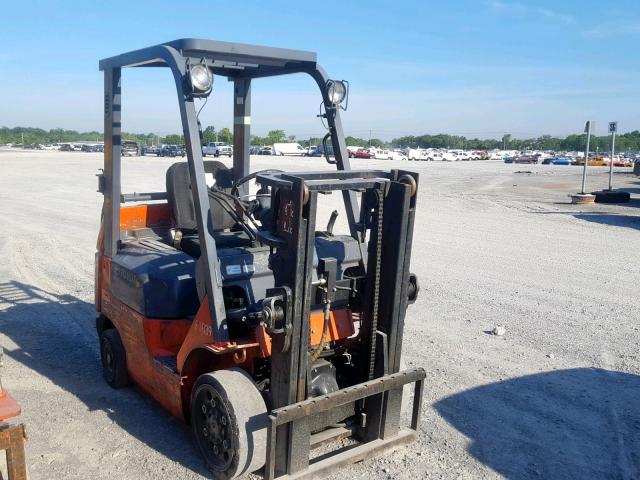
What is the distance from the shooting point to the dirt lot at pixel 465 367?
450 cm

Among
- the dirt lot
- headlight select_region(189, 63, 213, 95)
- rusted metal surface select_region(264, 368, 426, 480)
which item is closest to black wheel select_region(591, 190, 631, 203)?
the dirt lot

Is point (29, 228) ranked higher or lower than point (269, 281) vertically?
lower

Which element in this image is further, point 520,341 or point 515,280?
point 515,280

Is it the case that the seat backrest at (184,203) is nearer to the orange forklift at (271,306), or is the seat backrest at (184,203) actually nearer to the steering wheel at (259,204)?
the orange forklift at (271,306)

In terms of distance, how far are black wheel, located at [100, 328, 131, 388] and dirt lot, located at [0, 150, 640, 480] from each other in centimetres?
10

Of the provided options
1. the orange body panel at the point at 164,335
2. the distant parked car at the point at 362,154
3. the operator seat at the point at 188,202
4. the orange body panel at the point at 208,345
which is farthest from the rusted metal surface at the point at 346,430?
the distant parked car at the point at 362,154

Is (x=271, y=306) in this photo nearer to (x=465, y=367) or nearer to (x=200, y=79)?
(x=200, y=79)

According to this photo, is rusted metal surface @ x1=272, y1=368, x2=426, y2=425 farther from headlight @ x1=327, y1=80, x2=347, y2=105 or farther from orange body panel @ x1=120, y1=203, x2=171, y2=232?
orange body panel @ x1=120, y1=203, x2=171, y2=232

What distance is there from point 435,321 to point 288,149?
63.8 m

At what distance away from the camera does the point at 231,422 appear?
391 centimetres

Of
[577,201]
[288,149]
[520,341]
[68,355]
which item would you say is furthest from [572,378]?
[288,149]

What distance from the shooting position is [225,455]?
13.3 feet

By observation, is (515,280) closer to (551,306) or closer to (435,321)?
(551,306)

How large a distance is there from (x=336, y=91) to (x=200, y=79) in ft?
4.32
